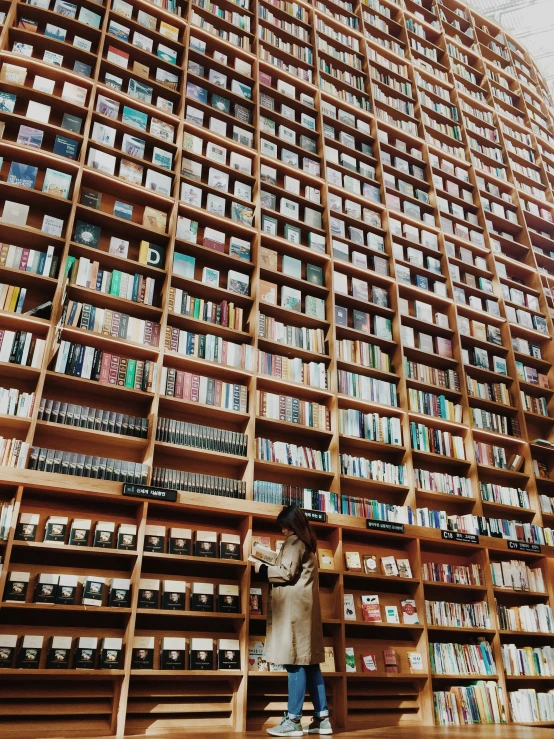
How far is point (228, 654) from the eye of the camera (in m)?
3.57

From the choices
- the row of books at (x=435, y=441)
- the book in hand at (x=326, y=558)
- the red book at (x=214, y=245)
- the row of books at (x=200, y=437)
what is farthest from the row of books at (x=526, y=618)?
the red book at (x=214, y=245)

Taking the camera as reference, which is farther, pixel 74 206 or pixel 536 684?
pixel 536 684

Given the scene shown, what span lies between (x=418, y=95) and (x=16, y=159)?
4.89m

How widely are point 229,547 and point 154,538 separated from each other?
0.50 meters

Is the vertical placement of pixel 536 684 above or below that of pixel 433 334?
below

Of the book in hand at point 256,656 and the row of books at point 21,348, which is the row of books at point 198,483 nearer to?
the book in hand at point 256,656

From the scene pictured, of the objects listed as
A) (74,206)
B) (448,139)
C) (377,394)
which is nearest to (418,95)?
(448,139)

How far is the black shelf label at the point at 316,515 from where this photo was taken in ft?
13.4

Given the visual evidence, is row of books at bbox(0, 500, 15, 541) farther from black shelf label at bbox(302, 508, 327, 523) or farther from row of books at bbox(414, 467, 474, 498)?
row of books at bbox(414, 467, 474, 498)

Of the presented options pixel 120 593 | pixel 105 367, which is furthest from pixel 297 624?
pixel 105 367

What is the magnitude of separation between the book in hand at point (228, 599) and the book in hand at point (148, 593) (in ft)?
1.28

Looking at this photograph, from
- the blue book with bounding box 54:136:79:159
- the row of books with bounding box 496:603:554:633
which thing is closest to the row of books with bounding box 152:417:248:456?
the blue book with bounding box 54:136:79:159

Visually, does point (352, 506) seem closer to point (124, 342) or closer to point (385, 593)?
point (385, 593)

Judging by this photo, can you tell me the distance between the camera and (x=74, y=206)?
414 cm
